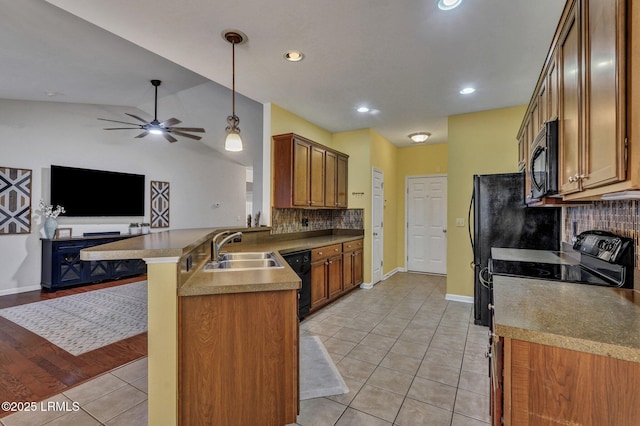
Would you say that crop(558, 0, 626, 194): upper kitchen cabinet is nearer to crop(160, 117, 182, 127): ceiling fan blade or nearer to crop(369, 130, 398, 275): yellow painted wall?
crop(369, 130, 398, 275): yellow painted wall

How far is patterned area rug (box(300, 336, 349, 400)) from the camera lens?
207cm

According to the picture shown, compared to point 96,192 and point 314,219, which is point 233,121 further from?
point 96,192

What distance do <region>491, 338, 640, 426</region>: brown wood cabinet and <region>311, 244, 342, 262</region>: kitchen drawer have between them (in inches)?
105

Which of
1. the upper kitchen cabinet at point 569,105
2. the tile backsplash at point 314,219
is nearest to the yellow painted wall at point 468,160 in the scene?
the tile backsplash at point 314,219

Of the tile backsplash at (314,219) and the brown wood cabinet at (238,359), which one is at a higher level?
the tile backsplash at (314,219)

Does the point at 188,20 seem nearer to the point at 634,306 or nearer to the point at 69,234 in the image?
the point at 634,306

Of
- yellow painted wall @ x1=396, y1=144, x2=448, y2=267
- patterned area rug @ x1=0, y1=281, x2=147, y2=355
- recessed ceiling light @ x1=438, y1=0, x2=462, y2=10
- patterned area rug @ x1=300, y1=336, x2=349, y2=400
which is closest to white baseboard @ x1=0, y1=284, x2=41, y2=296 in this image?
patterned area rug @ x1=0, y1=281, x2=147, y2=355

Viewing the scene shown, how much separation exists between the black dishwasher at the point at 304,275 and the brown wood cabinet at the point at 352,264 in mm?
919

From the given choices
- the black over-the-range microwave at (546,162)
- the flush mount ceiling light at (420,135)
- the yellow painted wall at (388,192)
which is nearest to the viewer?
the black over-the-range microwave at (546,162)

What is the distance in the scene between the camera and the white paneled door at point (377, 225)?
497 centimetres

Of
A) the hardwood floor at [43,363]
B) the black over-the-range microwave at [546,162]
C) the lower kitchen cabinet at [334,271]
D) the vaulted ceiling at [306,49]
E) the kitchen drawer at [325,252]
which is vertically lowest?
the hardwood floor at [43,363]

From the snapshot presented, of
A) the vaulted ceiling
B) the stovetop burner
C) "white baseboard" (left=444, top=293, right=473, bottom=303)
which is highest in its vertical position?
the vaulted ceiling

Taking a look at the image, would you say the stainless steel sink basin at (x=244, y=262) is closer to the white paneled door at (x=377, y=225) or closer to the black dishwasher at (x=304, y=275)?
the black dishwasher at (x=304, y=275)

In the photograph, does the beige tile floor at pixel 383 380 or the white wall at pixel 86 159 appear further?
the white wall at pixel 86 159
